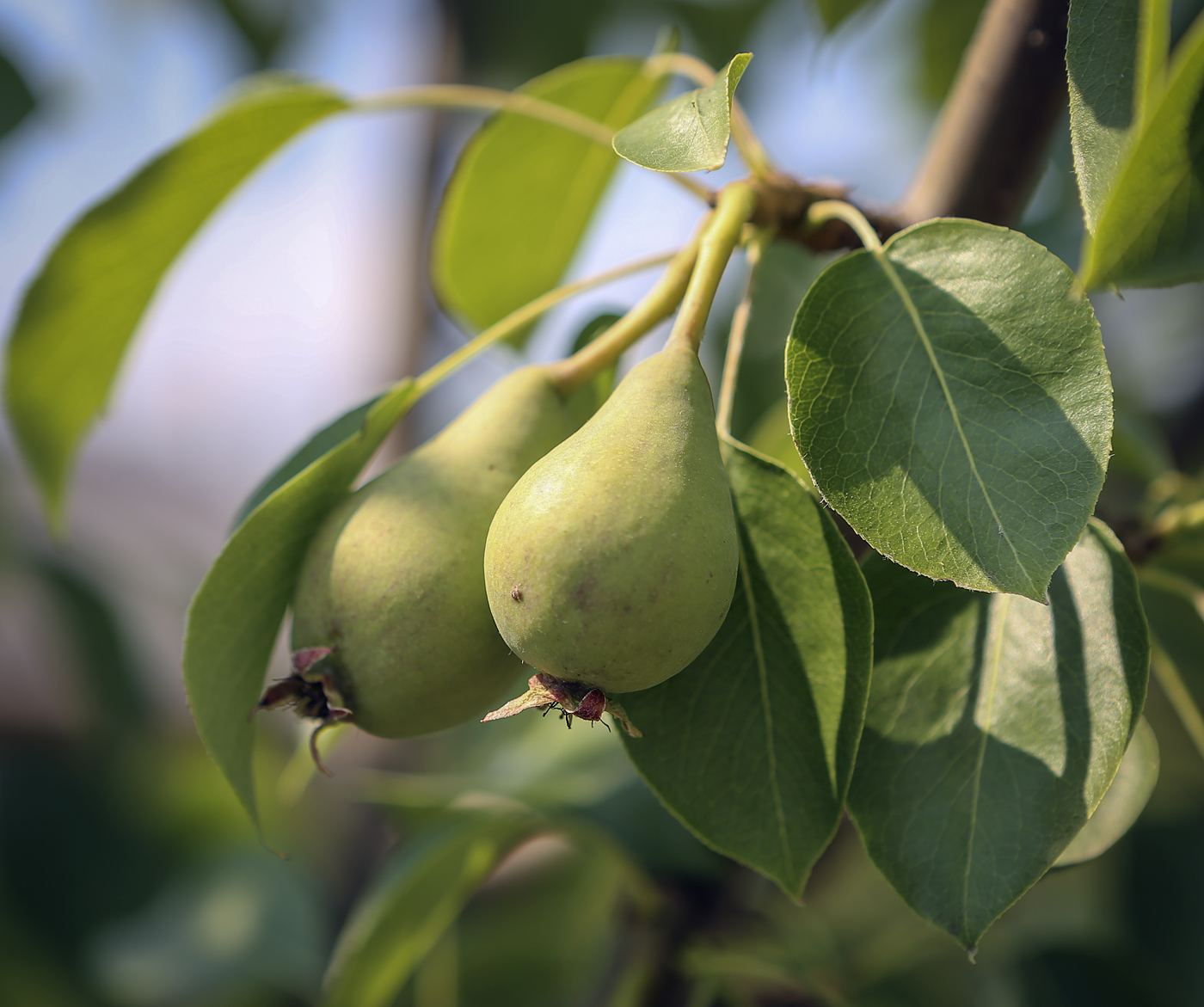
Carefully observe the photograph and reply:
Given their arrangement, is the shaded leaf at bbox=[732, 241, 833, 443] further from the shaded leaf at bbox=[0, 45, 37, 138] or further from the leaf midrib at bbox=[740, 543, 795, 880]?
the shaded leaf at bbox=[0, 45, 37, 138]

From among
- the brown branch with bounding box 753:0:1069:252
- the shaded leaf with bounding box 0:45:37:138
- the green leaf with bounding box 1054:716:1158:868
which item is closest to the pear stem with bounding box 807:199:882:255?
the brown branch with bounding box 753:0:1069:252

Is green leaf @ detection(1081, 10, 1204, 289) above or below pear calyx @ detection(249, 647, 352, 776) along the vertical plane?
above

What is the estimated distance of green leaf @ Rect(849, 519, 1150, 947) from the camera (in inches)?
18.2

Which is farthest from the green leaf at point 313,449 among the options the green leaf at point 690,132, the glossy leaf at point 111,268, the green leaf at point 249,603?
the glossy leaf at point 111,268

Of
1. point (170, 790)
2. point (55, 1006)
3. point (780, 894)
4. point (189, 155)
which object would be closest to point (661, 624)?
point (189, 155)

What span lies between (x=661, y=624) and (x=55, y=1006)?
5.62 feet

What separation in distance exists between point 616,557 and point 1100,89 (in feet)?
1.01

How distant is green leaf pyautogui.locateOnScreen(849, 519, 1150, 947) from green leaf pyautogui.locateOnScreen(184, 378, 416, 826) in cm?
32

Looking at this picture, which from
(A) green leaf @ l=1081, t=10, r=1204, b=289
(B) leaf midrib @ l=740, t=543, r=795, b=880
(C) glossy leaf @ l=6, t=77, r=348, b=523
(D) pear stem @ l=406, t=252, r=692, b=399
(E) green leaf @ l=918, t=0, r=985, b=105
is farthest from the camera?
(E) green leaf @ l=918, t=0, r=985, b=105

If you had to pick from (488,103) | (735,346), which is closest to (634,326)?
(735,346)

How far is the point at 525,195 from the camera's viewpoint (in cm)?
98

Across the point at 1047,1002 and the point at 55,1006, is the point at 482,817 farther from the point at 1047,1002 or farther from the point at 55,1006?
the point at 55,1006

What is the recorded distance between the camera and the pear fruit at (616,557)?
0.41 meters

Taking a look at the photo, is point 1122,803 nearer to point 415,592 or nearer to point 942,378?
point 942,378
